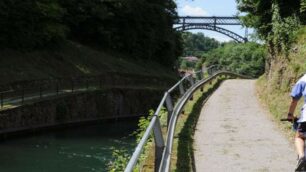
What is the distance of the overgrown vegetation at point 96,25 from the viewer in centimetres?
3925

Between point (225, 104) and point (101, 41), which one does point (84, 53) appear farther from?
point (225, 104)

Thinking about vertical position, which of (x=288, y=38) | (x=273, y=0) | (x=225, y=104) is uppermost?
(x=273, y=0)

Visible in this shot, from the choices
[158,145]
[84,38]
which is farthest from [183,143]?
[84,38]

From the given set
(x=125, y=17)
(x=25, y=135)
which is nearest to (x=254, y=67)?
(x=125, y=17)

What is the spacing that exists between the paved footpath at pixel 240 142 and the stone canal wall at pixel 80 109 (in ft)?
40.7

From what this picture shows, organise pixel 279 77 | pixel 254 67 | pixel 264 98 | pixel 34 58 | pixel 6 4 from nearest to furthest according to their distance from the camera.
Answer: pixel 279 77
pixel 264 98
pixel 6 4
pixel 34 58
pixel 254 67

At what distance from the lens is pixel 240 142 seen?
12773mm

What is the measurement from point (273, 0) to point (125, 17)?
1280 inches

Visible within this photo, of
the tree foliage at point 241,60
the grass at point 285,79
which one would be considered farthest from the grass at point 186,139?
the tree foliage at point 241,60

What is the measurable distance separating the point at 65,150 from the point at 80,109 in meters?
11.4

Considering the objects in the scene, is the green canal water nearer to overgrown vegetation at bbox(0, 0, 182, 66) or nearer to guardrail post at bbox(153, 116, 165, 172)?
overgrown vegetation at bbox(0, 0, 182, 66)

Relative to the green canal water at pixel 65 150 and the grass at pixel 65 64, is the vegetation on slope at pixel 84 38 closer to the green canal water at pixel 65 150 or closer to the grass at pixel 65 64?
the grass at pixel 65 64

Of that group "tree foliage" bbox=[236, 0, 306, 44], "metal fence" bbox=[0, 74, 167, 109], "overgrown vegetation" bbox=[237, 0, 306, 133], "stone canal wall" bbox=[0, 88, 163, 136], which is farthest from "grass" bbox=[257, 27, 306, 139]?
"metal fence" bbox=[0, 74, 167, 109]

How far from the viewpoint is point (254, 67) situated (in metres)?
89.1
